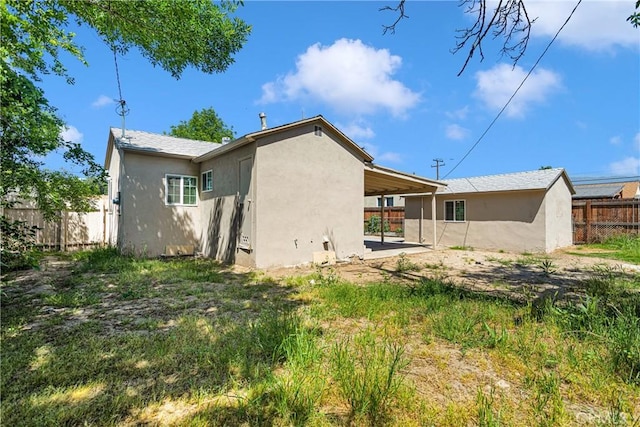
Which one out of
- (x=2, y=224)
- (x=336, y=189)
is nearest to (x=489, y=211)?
(x=336, y=189)

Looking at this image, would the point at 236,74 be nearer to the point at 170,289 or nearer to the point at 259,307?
the point at 170,289

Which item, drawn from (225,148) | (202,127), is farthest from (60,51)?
(202,127)

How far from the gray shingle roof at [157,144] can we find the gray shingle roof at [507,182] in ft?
39.1

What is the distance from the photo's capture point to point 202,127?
119 feet

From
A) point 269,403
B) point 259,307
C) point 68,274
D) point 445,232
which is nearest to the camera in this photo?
point 269,403

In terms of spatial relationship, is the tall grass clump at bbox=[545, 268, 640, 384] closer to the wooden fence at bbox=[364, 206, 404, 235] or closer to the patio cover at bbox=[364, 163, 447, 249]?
the patio cover at bbox=[364, 163, 447, 249]

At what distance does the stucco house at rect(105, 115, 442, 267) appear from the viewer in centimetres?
834

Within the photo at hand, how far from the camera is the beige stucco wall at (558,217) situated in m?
12.3

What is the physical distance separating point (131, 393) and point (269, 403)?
118 centimetres

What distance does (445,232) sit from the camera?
15484 millimetres

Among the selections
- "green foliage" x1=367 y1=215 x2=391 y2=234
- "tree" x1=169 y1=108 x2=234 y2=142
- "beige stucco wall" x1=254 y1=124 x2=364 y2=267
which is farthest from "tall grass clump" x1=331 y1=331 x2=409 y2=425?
"tree" x1=169 y1=108 x2=234 y2=142

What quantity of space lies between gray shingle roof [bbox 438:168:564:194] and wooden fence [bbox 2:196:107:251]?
16.0m

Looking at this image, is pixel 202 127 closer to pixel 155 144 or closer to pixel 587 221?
pixel 155 144

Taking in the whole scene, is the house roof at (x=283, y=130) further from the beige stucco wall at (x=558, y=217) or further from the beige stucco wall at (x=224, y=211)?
the beige stucco wall at (x=558, y=217)
